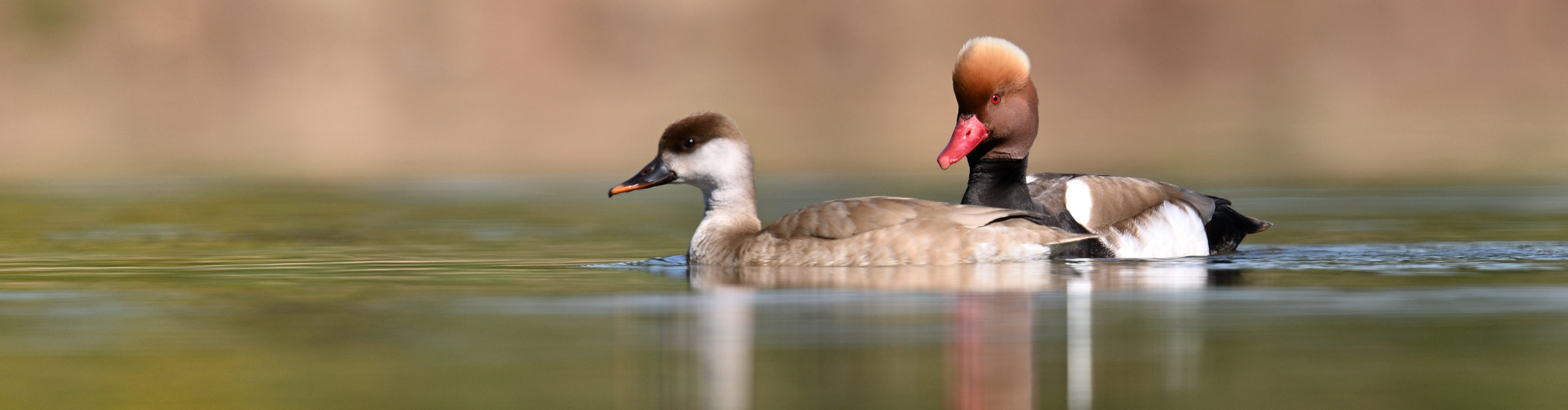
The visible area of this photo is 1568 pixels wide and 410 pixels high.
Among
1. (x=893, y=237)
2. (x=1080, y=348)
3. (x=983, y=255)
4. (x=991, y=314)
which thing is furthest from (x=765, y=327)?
(x=983, y=255)

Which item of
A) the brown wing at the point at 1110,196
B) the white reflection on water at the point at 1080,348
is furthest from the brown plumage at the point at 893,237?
the white reflection on water at the point at 1080,348

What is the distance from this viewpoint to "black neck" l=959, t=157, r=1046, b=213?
12.9 metres

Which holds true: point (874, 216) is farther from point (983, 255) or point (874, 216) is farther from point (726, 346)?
point (726, 346)

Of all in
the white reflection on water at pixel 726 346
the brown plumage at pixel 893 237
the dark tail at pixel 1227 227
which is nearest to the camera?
the white reflection on water at pixel 726 346

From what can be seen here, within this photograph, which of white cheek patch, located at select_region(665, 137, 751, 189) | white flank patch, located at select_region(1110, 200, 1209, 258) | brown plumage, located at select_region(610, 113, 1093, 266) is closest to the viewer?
brown plumage, located at select_region(610, 113, 1093, 266)

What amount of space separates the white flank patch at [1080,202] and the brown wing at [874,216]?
1002mm

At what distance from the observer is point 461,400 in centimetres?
682

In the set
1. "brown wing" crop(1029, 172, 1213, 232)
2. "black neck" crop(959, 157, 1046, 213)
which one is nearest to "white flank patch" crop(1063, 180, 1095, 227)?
"brown wing" crop(1029, 172, 1213, 232)

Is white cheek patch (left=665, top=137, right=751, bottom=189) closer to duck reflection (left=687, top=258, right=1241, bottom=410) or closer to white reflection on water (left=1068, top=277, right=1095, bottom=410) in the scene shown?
duck reflection (left=687, top=258, right=1241, bottom=410)

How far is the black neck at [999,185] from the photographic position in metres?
12.9

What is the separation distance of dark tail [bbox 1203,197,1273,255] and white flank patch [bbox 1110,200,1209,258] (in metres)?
0.14

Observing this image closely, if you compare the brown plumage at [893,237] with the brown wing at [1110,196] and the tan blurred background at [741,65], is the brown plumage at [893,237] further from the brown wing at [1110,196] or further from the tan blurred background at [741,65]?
the tan blurred background at [741,65]

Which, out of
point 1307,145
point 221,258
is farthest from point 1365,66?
point 221,258

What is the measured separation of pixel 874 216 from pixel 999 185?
1506mm
